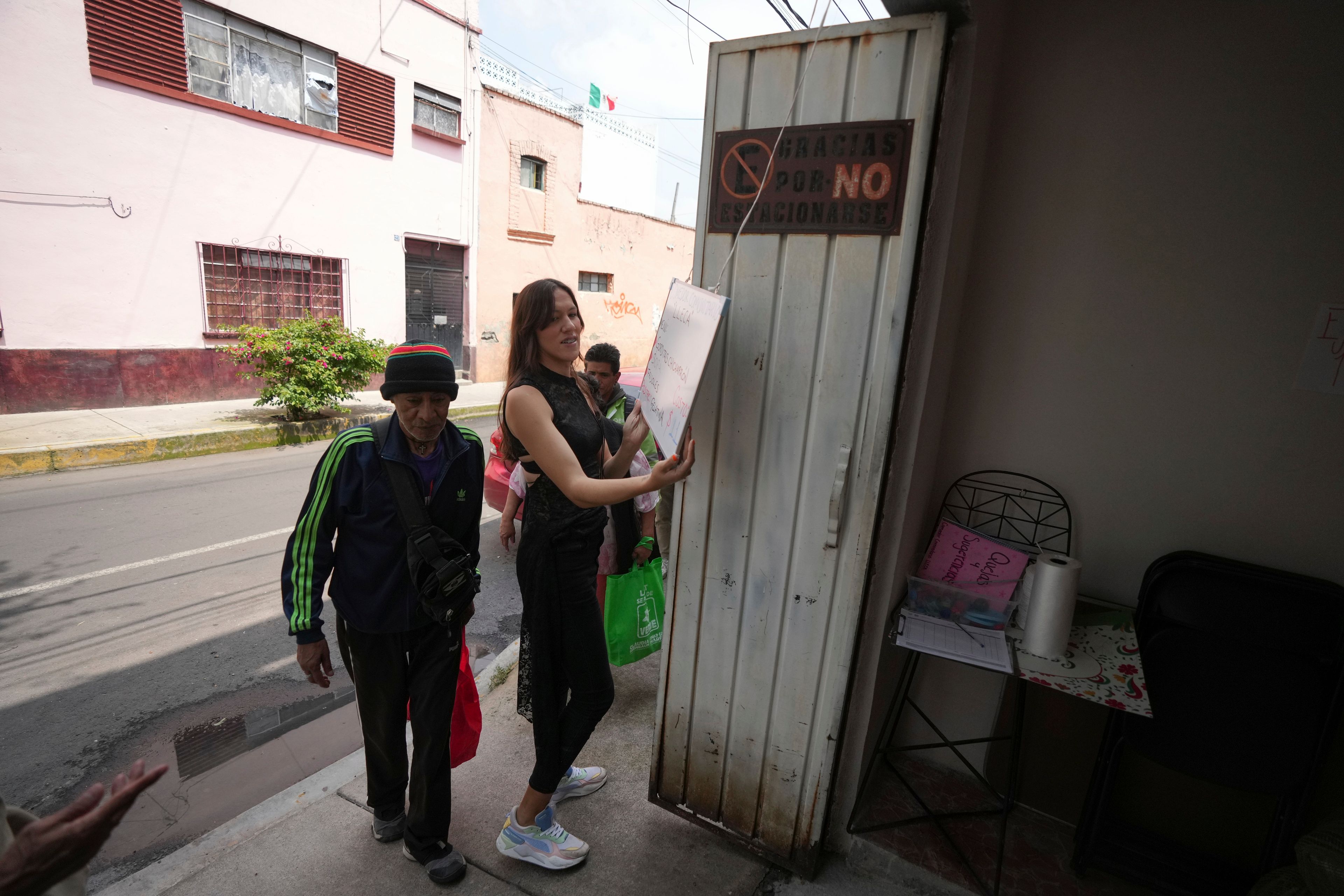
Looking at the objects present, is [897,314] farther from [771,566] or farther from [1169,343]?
[1169,343]

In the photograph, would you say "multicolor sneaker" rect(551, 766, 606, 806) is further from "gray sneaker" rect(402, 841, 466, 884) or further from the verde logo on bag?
the verde logo on bag

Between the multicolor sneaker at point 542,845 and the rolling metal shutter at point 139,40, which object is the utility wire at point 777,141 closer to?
the multicolor sneaker at point 542,845

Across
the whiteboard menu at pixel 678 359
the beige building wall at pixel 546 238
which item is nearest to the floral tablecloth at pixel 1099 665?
the whiteboard menu at pixel 678 359

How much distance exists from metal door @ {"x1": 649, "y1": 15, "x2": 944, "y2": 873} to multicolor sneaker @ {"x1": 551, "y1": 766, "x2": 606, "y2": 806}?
39 centimetres

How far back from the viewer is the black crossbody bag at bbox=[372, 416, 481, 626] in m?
2.10

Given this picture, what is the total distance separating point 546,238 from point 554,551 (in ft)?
47.4

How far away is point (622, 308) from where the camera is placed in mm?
18297

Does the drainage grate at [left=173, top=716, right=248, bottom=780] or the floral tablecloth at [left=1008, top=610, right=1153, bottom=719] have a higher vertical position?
the floral tablecloth at [left=1008, top=610, right=1153, bottom=719]

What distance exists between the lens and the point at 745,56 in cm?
204

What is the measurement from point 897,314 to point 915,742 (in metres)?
1.91


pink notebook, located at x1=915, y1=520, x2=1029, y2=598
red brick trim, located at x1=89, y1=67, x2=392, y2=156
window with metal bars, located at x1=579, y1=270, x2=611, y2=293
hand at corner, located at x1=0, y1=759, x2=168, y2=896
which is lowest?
hand at corner, located at x1=0, y1=759, x2=168, y2=896

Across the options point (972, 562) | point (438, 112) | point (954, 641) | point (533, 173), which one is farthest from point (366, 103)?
point (954, 641)

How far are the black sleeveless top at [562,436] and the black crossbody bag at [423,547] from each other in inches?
11.3

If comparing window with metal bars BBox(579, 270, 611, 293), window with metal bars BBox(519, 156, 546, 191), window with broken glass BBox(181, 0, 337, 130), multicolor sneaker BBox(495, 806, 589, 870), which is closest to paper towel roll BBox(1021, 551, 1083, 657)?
multicolor sneaker BBox(495, 806, 589, 870)
